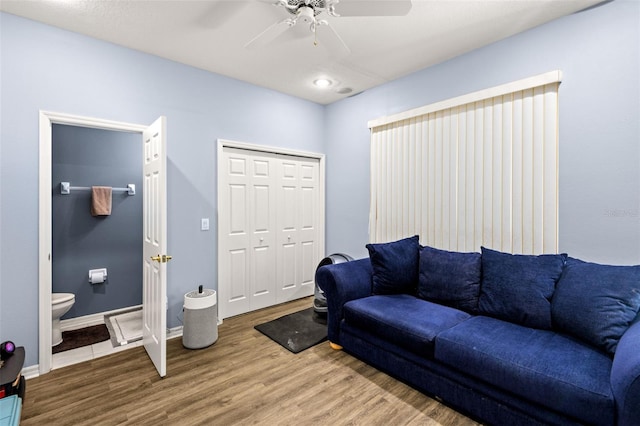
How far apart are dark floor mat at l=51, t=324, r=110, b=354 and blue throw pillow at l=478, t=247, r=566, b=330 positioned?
3594mm

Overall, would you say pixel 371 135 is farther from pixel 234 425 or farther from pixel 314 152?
pixel 234 425

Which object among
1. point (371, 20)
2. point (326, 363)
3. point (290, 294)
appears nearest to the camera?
point (371, 20)

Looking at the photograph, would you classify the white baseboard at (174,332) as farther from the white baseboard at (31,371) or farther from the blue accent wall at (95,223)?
the blue accent wall at (95,223)

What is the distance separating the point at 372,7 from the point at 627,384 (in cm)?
240

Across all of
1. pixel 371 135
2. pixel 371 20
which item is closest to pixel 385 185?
pixel 371 135

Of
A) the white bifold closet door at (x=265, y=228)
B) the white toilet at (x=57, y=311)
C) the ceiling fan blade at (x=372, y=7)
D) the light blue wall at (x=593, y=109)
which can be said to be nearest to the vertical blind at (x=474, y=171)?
the light blue wall at (x=593, y=109)

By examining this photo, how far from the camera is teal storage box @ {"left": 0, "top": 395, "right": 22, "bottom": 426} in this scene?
1.42 meters

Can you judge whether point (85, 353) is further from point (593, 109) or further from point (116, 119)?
point (593, 109)

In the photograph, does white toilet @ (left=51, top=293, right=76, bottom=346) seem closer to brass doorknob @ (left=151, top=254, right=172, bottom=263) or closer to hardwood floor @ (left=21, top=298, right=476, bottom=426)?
hardwood floor @ (left=21, top=298, right=476, bottom=426)

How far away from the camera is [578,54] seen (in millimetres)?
2264

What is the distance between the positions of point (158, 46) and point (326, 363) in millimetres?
3194

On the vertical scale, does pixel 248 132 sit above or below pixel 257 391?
above

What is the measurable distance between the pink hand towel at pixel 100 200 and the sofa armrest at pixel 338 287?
8.76 ft

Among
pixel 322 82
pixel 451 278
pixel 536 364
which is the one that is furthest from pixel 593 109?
pixel 322 82
